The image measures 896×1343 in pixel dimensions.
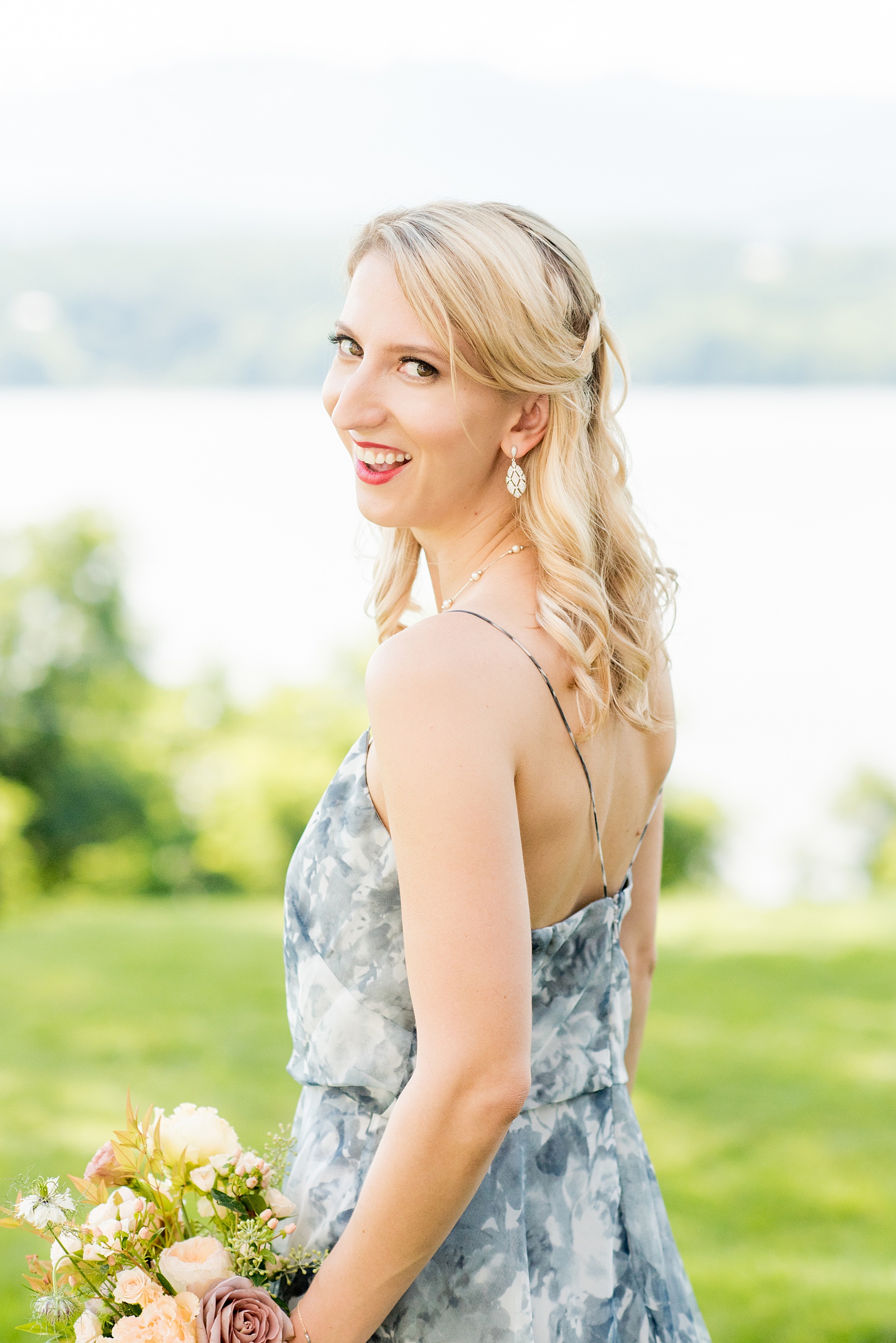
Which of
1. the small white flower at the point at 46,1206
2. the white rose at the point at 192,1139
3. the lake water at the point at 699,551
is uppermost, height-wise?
the lake water at the point at 699,551

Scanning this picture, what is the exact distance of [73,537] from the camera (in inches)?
289

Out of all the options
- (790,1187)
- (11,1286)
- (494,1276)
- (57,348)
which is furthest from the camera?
(57,348)

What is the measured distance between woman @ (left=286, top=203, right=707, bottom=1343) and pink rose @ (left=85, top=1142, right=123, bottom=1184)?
0.23 m

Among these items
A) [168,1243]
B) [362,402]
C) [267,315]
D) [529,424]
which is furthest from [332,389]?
[267,315]

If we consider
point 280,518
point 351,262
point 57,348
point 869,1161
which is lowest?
point 869,1161

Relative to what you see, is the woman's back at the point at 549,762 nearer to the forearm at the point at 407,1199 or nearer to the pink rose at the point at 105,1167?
the forearm at the point at 407,1199

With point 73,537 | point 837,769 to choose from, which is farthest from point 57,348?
point 837,769

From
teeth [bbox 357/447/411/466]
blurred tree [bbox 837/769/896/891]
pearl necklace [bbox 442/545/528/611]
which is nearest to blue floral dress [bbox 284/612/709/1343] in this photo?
pearl necklace [bbox 442/545/528/611]

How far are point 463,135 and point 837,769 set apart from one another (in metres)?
5.76

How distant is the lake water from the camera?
7520mm

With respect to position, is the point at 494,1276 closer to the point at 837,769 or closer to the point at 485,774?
the point at 485,774

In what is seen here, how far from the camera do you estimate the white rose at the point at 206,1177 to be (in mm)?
1183

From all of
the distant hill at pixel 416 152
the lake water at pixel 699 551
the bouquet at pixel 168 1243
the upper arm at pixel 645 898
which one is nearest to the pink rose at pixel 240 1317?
the bouquet at pixel 168 1243

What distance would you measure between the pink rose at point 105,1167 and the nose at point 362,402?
0.81 m
